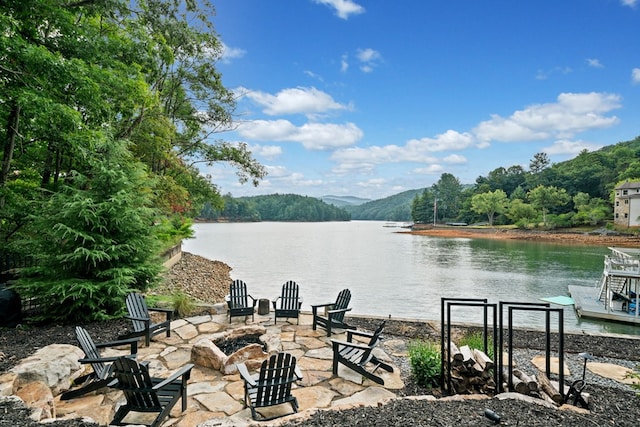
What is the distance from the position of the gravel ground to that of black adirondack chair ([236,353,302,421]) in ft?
1.20

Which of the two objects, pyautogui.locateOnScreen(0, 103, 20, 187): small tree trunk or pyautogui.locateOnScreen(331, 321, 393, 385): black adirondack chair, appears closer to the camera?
pyautogui.locateOnScreen(331, 321, 393, 385): black adirondack chair

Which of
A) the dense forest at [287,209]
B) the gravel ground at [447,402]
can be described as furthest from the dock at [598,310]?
the dense forest at [287,209]

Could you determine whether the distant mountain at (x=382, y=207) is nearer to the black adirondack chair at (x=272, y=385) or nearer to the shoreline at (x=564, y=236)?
the shoreline at (x=564, y=236)

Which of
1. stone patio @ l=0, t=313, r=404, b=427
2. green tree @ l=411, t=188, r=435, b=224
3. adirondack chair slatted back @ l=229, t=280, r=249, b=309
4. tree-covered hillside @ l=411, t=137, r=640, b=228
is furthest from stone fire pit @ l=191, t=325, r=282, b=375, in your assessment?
green tree @ l=411, t=188, r=435, b=224

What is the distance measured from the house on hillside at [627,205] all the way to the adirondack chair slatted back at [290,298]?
5059cm

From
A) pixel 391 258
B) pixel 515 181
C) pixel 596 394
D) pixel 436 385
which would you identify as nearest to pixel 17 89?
pixel 436 385

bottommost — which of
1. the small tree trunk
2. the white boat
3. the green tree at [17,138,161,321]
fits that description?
the white boat

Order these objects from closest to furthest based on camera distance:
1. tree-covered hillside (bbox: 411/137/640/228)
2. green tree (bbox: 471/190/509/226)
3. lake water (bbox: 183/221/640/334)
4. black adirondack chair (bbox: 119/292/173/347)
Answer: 1. black adirondack chair (bbox: 119/292/173/347)
2. lake water (bbox: 183/221/640/334)
3. tree-covered hillside (bbox: 411/137/640/228)
4. green tree (bbox: 471/190/509/226)

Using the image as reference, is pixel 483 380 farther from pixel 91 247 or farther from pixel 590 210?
pixel 590 210

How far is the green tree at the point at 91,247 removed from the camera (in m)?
5.14

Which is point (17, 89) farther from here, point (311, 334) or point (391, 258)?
point (391, 258)

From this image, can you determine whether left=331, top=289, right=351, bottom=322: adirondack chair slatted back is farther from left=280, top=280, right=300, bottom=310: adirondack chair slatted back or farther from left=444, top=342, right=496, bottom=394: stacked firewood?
left=444, top=342, right=496, bottom=394: stacked firewood

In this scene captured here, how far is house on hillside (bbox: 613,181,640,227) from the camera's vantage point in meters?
39.7

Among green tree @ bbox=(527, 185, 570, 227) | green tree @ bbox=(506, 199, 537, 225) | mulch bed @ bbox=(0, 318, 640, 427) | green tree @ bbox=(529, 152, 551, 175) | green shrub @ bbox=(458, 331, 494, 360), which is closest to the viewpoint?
mulch bed @ bbox=(0, 318, 640, 427)
